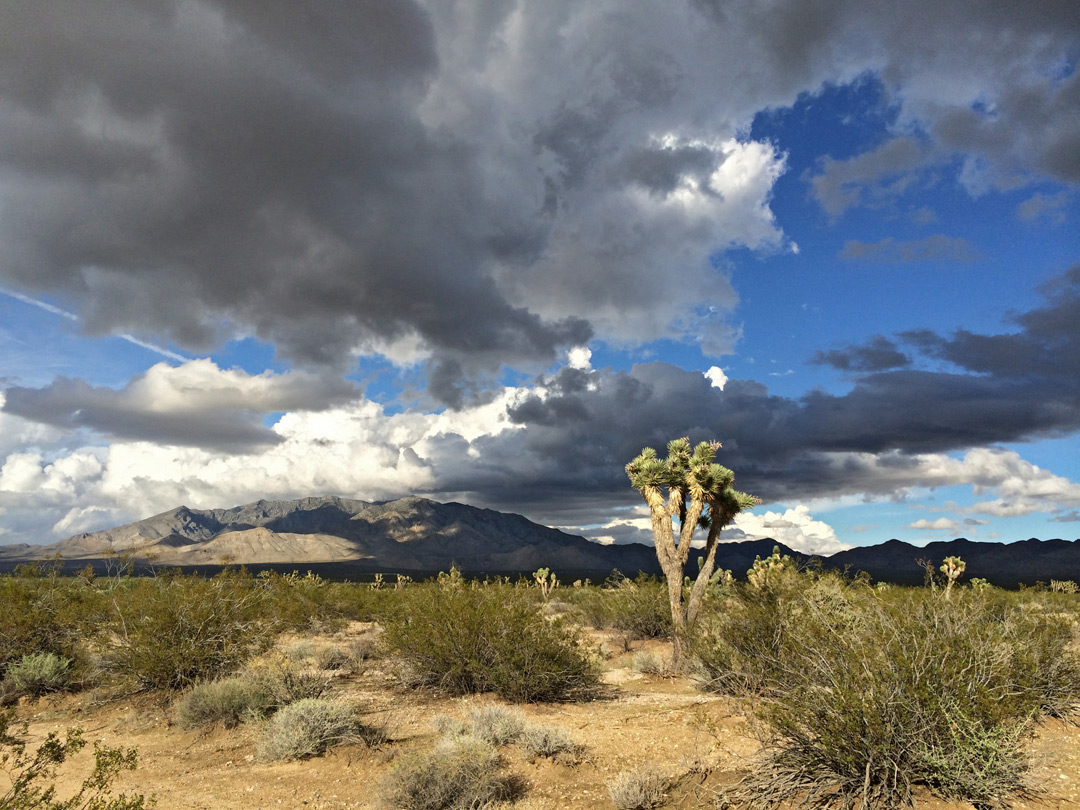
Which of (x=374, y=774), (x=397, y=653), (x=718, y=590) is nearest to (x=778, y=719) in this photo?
(x=374, y=774)

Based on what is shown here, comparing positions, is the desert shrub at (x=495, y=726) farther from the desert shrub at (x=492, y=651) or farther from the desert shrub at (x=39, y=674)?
the desert shrub at (x=39, y=674)

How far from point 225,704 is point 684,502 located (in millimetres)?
14211

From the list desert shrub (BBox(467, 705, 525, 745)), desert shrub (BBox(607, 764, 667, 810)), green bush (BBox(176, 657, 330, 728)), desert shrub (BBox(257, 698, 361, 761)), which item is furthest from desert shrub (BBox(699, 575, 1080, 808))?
green bush (BBox(176, 657, 330, 728))

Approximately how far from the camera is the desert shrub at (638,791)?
24.6 ft

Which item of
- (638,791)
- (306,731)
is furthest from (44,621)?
(638,791)

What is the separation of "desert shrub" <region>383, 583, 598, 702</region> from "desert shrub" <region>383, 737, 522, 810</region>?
4876mm

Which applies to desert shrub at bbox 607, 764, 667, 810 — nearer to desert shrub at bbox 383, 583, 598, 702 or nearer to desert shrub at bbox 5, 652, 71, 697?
desert shrub at bbox 383, 583, 598, 702

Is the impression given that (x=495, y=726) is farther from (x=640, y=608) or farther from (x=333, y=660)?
(x=640, y=608)

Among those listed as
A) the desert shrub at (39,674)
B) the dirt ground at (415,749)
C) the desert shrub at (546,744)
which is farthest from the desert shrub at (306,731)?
the desert shrub at (39,674)

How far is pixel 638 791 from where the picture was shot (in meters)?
7.55

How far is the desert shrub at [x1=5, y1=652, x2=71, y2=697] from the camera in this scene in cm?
1394

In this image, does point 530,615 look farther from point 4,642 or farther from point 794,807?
point 4,642

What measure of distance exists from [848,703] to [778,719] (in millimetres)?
798

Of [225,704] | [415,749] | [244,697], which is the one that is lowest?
[415,749]
